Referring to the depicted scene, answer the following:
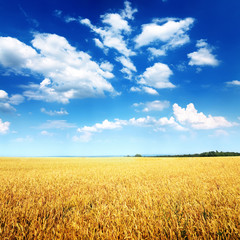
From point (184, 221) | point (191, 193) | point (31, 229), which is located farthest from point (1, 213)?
point (191, 193)

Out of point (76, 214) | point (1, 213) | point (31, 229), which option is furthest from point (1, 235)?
point (76, 214)

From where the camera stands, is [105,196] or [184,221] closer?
[184,221]

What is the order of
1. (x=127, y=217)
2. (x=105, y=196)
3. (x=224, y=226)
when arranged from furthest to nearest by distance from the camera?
(x=105, y=196) < (x=127, y=217) < (x=224, y=226)

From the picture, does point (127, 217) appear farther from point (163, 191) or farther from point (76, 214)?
point (163, 191)

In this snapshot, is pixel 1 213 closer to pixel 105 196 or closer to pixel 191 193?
pixel 105 196

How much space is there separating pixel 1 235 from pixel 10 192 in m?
3.33

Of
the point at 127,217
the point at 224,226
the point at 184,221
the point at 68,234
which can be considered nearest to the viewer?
the point at 68,234

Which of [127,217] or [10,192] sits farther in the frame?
[10,192]

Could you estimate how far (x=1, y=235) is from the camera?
3.01 m

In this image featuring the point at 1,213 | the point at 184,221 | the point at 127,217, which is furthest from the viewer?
the point at 1,213

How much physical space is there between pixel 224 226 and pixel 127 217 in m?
1.83

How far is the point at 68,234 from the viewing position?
294 centimetres

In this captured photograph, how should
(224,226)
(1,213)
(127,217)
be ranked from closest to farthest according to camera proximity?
(224,226) < (127,217) < (1,213)

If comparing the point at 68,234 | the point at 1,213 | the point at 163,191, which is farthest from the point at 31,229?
the point at 163,191
